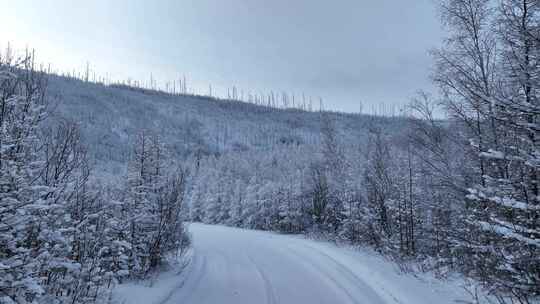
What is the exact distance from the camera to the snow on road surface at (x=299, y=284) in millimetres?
8078

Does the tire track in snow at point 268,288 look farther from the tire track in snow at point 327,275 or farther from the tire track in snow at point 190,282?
the tire track in snow at point 190,282

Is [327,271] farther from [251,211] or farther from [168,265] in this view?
[251,211]

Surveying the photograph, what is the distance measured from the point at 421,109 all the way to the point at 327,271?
25.2 feet

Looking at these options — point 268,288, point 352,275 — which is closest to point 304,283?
point 268,288

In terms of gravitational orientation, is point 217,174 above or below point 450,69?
below

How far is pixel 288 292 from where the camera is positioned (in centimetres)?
898

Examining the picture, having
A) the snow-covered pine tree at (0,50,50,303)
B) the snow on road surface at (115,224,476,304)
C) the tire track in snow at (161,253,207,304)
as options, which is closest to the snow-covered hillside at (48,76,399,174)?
the tire track in snow at (161,253,207,304)

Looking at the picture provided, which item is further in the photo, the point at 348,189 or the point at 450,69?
the point at 348,189

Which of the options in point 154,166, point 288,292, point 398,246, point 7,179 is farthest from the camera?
point 398,246

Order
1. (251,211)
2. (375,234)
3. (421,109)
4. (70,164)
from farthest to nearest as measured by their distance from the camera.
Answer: (251,211), (375,234), (421,109), (70,164)

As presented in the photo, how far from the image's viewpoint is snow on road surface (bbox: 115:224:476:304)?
26.5 ft

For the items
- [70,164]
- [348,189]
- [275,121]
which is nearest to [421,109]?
[348,189]

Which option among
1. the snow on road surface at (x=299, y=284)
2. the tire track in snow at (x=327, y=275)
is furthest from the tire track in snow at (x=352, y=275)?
the tire track in snow at (x=327, y=275)

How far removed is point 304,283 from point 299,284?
19 cm
